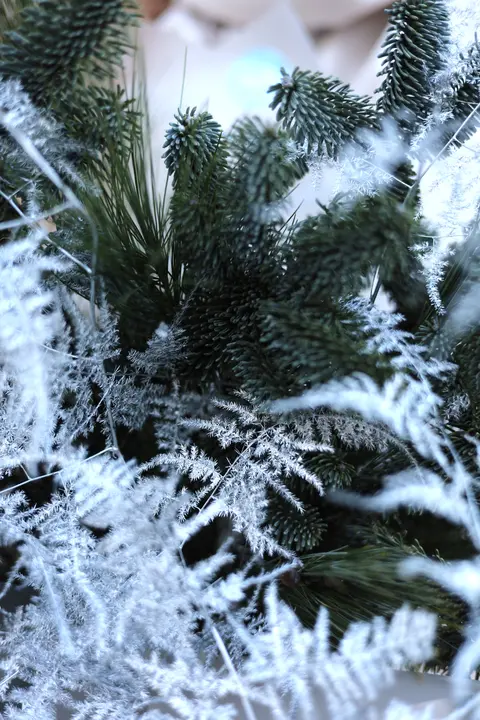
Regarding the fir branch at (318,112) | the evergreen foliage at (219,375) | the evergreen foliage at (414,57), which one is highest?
the evergreen foliage at (414,57)

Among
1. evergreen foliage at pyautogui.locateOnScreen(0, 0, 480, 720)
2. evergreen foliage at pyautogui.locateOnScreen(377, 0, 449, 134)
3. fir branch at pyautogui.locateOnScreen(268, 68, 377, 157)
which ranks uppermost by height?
evergreen foliage at pyautogui.locateOnScreen(377, 0, 449, 134)

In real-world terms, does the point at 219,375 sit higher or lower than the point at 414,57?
lower

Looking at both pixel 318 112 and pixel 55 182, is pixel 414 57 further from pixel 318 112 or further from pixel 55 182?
pixel 55 182

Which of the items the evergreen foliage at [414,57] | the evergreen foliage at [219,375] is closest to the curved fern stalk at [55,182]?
the evergreen foliage at [219,375]

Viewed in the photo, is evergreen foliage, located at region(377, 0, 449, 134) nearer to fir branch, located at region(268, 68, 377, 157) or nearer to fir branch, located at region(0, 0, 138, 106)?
fir branch, located at region(268, 68, 377, 157)

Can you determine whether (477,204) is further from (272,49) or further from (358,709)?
(272,49)

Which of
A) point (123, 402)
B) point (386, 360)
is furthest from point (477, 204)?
point (123, 402)

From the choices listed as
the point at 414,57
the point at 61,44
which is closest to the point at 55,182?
the point at 61,44

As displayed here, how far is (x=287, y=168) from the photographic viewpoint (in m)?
0.27

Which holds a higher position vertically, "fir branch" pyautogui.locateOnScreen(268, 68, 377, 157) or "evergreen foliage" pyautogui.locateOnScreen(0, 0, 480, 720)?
"fir branch" pyautogui.locateOnScreen(268, 68, 377, 157)

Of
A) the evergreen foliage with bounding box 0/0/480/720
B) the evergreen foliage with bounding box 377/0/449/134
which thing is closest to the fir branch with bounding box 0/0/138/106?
the evergreen foliage with bounding box 0/0/480/720

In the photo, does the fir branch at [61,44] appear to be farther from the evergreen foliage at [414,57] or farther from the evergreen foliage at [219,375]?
the evergreen foliage at [414,57]

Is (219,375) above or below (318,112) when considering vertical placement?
below

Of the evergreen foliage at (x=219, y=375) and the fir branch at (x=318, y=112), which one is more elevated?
the fir branch at (x=318, y=112)
